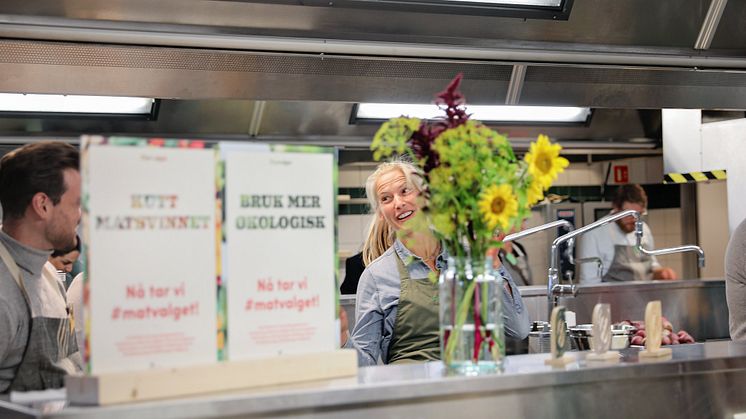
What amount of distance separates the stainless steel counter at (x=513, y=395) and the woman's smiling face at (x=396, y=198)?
105 cm

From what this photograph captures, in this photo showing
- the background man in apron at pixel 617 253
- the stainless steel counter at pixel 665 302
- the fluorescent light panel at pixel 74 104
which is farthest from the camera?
the background man in apron at pixel 617 253

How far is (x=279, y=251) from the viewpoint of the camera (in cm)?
166

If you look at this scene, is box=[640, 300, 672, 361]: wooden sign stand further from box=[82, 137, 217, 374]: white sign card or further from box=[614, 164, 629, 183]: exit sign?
box=[614, 164, 629, 183]: exit sign

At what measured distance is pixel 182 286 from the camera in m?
1.56

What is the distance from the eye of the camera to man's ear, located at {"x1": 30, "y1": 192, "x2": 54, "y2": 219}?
2.48m

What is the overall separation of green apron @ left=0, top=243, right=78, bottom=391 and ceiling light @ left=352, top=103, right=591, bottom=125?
280cm

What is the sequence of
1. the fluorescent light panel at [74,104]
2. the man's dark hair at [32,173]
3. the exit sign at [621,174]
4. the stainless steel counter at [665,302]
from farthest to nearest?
the exit sign at [621,174] < the stainless steel counter at [665,302] < the fluorescent light panel at [74,104] < the man's dark hair at [32,173]

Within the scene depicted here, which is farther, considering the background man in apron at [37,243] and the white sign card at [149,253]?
the background man in apron at [37,243]

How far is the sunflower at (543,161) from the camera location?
180 centimetres

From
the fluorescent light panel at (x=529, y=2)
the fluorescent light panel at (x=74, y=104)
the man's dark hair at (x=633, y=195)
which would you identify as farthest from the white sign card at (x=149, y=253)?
the man's dark hair at (x=633, y=195)

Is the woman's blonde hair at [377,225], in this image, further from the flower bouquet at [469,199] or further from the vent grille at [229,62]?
the flower bouquet at [469,199]

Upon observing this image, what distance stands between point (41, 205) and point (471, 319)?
A: 1.30m

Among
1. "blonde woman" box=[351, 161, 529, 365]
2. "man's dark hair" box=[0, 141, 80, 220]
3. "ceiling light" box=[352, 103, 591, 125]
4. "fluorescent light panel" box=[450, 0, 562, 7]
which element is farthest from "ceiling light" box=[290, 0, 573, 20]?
"ceiling light" box=[352, 103, 591, 125]

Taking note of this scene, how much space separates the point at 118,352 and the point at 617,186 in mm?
6557
